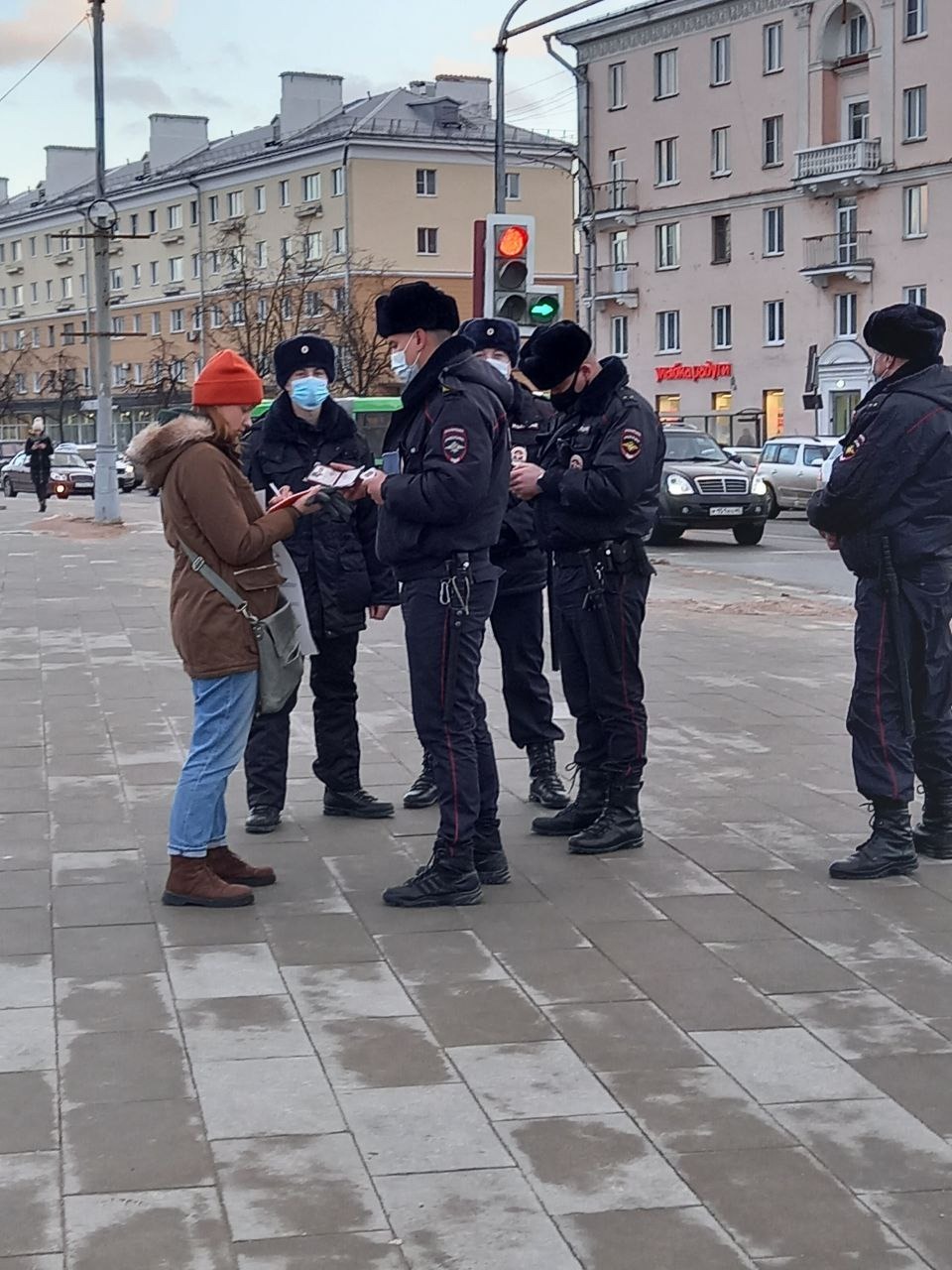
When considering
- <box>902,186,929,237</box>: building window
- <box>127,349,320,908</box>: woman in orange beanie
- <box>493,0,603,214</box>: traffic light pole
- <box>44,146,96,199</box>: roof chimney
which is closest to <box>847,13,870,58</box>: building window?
<box>902,186,929,237</box>: building window

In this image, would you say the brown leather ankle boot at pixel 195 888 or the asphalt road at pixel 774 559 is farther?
the asphalt road at pixel 774 559

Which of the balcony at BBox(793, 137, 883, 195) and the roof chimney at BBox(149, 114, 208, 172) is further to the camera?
the roof chimney at BBox(149, 114, 208, 172)

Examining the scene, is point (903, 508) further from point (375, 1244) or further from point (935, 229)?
point (935, 229)

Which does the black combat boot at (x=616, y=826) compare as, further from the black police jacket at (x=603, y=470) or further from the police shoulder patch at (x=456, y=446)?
the police shoulder patch at (x=456, y=446)

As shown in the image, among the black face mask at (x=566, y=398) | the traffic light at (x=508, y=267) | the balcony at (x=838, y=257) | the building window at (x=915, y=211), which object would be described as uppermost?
the building window at (x=915, y=211)

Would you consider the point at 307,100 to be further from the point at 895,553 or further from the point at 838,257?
the point at 895,553

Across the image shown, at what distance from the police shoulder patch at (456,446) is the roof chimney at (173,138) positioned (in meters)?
92.5

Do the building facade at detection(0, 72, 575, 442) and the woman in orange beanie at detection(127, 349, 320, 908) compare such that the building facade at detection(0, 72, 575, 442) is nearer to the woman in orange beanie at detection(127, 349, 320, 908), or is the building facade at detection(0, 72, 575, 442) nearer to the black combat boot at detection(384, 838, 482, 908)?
the woman in orange beanie at detection(127, 349, 320, 908)

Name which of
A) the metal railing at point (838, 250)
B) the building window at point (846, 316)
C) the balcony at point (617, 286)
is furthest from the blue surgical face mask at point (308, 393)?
the balcony at point (617, 286)

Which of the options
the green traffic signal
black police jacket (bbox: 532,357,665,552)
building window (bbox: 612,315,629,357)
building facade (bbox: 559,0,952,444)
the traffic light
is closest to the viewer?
black police jacket (bbox: 532,357,665,552)

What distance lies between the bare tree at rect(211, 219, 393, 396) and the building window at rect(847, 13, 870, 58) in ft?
53.6

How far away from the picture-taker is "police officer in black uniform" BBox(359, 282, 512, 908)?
225 inches

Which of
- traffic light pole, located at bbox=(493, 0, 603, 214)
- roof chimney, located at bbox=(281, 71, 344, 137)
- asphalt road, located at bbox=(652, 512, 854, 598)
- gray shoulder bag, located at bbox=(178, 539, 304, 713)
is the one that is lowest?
asphalt road, located at bbox=(652, 512, 854, 598)

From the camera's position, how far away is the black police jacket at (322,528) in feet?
22.9
